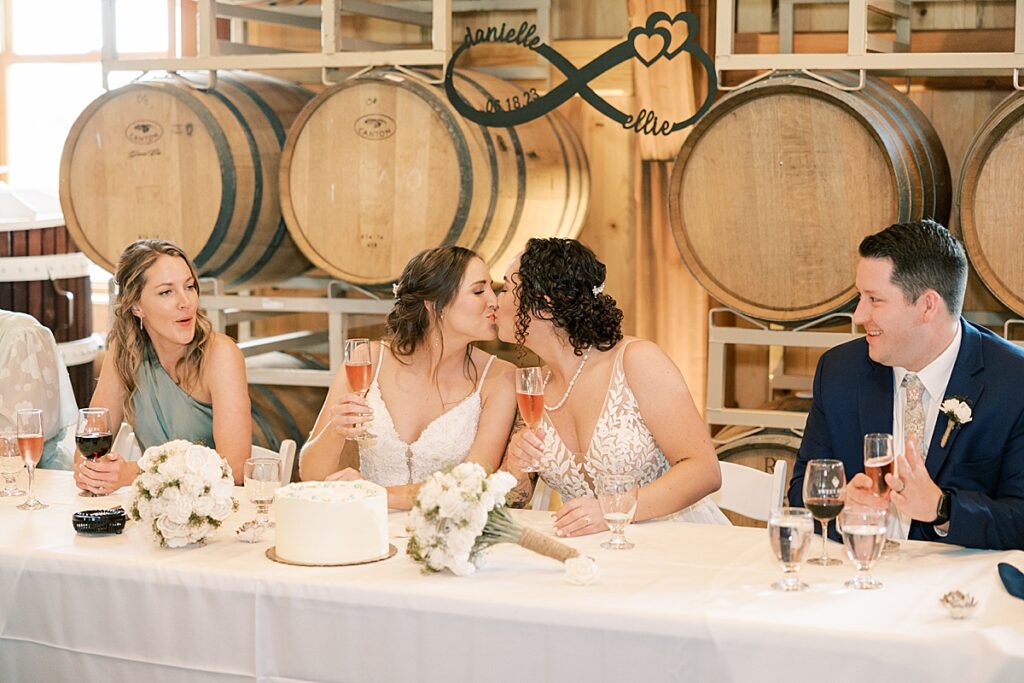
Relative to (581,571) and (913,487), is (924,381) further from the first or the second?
(581,571)

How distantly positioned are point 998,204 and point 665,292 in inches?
67.7

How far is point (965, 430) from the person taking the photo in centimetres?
277

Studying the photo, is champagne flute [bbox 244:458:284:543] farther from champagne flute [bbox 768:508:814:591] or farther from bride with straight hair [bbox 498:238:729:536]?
champagne flute [bbox 768:508:814:591]

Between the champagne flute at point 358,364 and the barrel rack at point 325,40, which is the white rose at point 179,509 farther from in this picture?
the barrel rack at point 325,40

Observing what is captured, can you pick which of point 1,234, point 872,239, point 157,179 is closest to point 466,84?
point 157,179

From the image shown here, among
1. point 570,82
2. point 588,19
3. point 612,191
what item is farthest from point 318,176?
point 588,19

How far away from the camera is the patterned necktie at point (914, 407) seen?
2834 mm

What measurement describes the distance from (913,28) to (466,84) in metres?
1.58

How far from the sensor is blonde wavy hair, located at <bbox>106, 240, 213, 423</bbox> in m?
3.62

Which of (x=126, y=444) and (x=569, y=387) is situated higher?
(x=569, y=387)

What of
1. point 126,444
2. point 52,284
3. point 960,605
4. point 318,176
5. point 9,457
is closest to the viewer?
point 960,605

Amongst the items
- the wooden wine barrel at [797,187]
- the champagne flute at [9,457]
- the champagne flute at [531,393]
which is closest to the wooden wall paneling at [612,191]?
the wooden wine barrel at [797,187]

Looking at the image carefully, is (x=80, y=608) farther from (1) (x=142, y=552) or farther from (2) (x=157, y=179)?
(2) (x=157, y=179)

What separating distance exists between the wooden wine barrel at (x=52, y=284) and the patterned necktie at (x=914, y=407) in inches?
146
